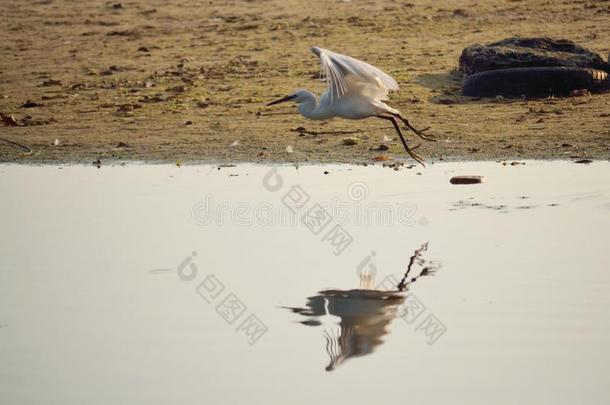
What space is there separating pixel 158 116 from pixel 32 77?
2833 millimetres

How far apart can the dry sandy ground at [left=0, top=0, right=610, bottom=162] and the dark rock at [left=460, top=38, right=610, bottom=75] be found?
0.42 m

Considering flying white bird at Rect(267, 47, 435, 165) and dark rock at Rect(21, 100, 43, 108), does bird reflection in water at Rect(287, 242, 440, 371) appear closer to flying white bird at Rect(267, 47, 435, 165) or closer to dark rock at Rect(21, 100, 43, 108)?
flying white bird at Rect(267, 47, 435, 165)

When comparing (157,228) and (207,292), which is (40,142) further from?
(207,292)

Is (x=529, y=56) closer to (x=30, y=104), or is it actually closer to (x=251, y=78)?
(x=251, y=78)

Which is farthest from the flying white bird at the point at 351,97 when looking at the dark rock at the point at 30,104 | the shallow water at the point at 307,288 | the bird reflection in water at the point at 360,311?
the dark rock at the point at 30,104

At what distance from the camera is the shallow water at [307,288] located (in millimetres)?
5219

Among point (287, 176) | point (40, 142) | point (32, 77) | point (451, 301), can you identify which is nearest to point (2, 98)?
point (32, 77)

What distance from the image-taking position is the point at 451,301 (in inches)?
247

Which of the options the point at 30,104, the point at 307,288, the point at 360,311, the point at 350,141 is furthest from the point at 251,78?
the point at 360,311

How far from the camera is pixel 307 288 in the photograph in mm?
6586

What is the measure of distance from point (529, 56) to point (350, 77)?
12.6 feet

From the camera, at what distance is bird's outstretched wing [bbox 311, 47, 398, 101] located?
28.8 ft

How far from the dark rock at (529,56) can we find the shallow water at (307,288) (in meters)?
2.75

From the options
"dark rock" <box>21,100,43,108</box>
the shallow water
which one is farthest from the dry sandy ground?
the shallow water
